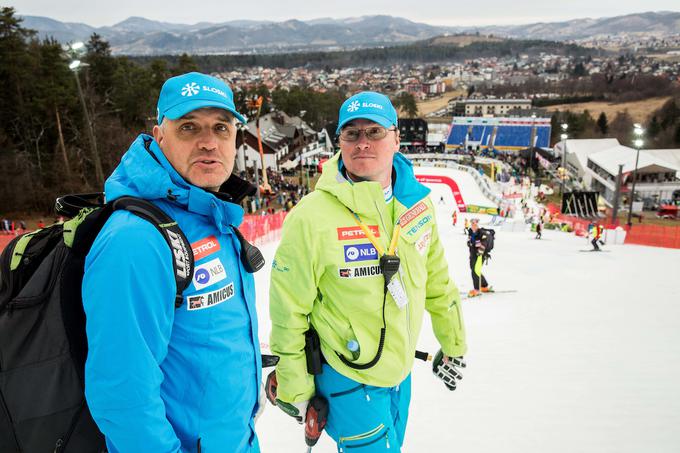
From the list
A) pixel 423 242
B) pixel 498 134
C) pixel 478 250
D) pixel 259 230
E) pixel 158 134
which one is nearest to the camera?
pixel 158 134

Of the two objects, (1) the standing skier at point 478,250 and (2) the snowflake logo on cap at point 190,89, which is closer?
(2) the snowflake logo on cap at point 190,89

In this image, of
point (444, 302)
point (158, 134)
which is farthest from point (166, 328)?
point (444, 302)

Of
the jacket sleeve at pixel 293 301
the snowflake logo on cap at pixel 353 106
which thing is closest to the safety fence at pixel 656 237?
the snowflake logo on cap at pixel 353 106

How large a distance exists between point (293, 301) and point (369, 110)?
124 centimetres

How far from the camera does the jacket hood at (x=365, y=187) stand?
2564 millimetres

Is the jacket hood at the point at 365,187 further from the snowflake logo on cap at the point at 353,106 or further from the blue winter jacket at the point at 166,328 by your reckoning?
the blue winter jacket at the point at 166,328

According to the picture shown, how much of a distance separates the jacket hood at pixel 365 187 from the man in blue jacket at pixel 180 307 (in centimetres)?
60

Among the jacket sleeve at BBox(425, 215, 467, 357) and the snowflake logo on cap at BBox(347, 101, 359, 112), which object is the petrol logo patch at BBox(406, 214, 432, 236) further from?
the snowflake logo on cap at BBox(347, 101, 359, 112)

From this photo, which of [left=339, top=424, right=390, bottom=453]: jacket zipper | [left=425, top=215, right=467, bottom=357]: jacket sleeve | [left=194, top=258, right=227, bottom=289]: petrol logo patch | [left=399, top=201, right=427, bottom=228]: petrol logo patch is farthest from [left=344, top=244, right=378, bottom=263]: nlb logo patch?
[left=339, top=424, right=390, bottom=453]: jacket zipper

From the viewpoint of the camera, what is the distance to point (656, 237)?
16.5 m

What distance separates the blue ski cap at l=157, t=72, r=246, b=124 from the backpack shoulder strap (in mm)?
417

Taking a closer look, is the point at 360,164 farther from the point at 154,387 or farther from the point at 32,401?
the point at 32,401

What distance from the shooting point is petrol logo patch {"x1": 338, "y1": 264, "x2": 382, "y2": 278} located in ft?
8.29

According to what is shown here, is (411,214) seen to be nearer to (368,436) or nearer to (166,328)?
(368,436)
